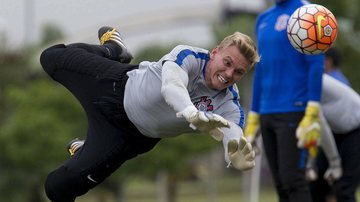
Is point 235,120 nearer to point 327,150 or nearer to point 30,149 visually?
point 327,150

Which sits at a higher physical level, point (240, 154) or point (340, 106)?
point (240, 154)

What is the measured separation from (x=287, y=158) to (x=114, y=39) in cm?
188

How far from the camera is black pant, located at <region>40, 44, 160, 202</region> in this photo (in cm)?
654

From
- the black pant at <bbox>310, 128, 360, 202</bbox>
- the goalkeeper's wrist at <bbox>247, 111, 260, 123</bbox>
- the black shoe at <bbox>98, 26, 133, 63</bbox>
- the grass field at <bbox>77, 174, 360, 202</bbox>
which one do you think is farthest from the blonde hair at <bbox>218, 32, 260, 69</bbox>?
the grass field at <bbox>77, 174, 360, 202</bbox>

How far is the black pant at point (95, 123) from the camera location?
258 inches

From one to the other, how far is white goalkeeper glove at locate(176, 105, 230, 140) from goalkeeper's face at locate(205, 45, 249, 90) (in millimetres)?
575

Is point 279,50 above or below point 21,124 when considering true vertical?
above

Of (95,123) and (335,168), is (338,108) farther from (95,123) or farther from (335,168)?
(95,123)

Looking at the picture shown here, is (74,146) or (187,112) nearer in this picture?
(187,112)

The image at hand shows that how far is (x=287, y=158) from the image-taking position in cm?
771

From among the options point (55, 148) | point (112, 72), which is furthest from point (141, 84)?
point (55, 148)

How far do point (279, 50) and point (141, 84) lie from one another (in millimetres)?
2033

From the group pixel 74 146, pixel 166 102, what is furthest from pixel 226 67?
pixel 74 146

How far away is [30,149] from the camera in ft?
52.2
